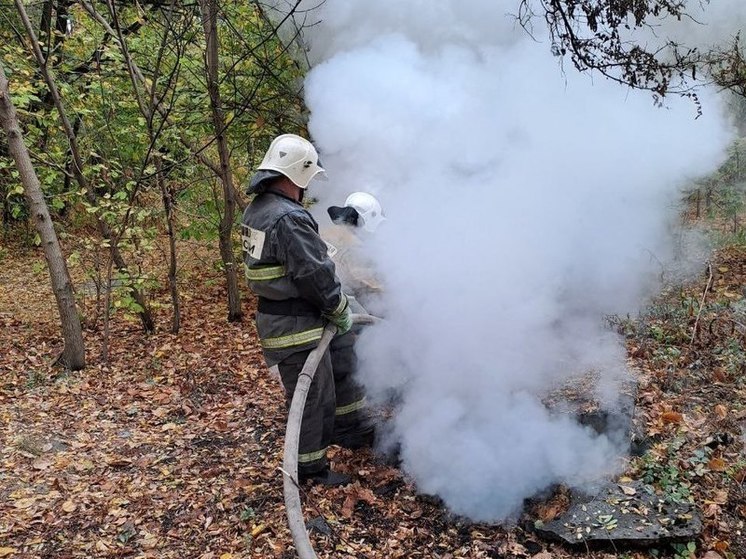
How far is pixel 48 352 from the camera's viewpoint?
7.19 meters

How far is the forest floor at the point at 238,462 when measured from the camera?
3.48 metres

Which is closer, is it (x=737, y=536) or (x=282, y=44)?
(x=737, y=536)

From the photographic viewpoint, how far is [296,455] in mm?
2988

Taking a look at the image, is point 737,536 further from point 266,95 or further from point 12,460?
point 266,95

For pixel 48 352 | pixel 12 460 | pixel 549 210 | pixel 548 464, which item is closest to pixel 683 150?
pixel 549 210

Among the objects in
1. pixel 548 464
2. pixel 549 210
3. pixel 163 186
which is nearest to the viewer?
pixel 548 464

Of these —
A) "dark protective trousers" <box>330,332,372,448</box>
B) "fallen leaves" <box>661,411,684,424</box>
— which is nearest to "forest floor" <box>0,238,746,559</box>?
"fallen leaves" <box>661,411,684,424</box>

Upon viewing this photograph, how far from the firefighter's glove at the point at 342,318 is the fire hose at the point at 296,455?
0.04 meters

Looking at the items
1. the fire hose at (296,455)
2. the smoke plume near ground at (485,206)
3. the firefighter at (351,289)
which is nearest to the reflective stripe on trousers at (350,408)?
the firefighter at (351,289)

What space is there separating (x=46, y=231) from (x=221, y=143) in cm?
218

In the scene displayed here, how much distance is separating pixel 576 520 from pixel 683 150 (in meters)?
4.58

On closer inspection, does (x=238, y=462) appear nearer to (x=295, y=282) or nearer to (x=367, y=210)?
(x=295, y=282)

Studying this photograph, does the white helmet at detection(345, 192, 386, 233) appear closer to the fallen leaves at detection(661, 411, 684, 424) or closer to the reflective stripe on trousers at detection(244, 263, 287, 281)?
the reflective stripe on trousers at detection(244, 263, 287, 281)

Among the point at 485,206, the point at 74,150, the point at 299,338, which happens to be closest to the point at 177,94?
the point at 74,150
